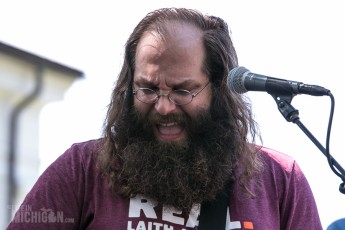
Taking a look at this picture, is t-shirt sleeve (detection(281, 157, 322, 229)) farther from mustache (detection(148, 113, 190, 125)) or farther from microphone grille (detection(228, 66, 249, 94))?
microphone grille (detection(228, 66, 249, 94))

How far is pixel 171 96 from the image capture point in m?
3.51

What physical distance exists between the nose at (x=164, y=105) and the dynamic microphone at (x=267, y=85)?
0.50 m

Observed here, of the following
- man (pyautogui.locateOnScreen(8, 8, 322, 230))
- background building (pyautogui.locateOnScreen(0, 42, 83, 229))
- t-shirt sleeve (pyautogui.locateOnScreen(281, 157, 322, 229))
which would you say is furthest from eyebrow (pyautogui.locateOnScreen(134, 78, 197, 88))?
background building (pyautogui.locateOnScreen(0, 42, 83, 229))

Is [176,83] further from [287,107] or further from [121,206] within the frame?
[287,107]

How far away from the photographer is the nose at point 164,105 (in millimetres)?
3480

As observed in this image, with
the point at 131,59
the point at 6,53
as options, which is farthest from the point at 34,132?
the point at 131,59

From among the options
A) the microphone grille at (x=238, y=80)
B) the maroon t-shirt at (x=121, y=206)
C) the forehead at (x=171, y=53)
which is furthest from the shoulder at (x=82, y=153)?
the microphone grille at (x=238, y=80)

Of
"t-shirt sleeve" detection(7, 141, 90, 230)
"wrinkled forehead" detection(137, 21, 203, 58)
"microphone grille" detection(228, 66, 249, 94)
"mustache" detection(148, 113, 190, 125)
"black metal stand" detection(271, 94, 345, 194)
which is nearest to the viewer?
"black metal stand" detection(271, 94, 345, 194)

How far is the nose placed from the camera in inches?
137

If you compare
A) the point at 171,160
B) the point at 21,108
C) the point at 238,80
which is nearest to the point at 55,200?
the point at 171,160

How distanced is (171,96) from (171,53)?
19cm

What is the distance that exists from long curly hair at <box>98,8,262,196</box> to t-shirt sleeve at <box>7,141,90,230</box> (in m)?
0.18

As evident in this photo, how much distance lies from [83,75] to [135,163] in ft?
6.95

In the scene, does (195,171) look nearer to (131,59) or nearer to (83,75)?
(131,59)
